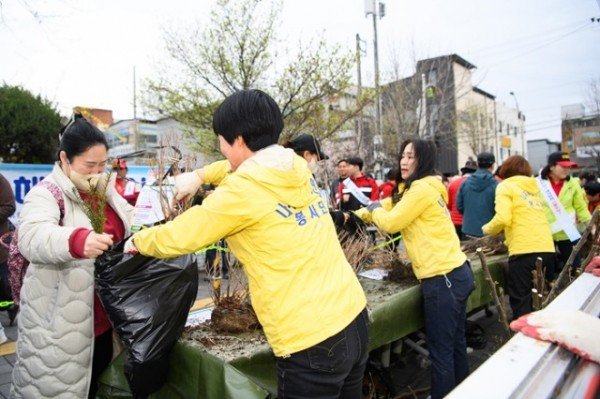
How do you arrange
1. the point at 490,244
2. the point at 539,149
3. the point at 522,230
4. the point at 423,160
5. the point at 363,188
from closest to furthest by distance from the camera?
the point at 423,160
the point at 522,230
the point at 490,244
the point at 363,188
the point at 539,149

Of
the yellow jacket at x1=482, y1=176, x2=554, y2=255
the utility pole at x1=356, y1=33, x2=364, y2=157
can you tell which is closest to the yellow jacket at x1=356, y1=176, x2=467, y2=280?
the yellow jacket at x1=482, y1=176, x2=554, y2=255

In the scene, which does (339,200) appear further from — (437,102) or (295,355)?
(437,102)

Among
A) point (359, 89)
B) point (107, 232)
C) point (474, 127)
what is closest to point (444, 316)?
point (107, 232)

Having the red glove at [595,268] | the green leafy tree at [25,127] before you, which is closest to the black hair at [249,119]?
the red glove at [595,268]

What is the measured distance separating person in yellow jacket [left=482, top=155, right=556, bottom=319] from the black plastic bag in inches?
119

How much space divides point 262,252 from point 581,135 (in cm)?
3833

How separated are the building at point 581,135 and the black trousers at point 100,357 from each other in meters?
32.3

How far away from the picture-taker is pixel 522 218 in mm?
3803

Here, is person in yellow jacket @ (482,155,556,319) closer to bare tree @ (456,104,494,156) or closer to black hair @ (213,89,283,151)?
black hair @ (213,89,283,151)

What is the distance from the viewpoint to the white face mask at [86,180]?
77.9 inches

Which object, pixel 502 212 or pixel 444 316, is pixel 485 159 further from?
pixel 444 316

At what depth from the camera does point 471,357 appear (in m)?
3.98

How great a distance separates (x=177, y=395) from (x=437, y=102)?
20.1m

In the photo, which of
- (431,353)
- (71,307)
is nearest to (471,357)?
(431,353)
